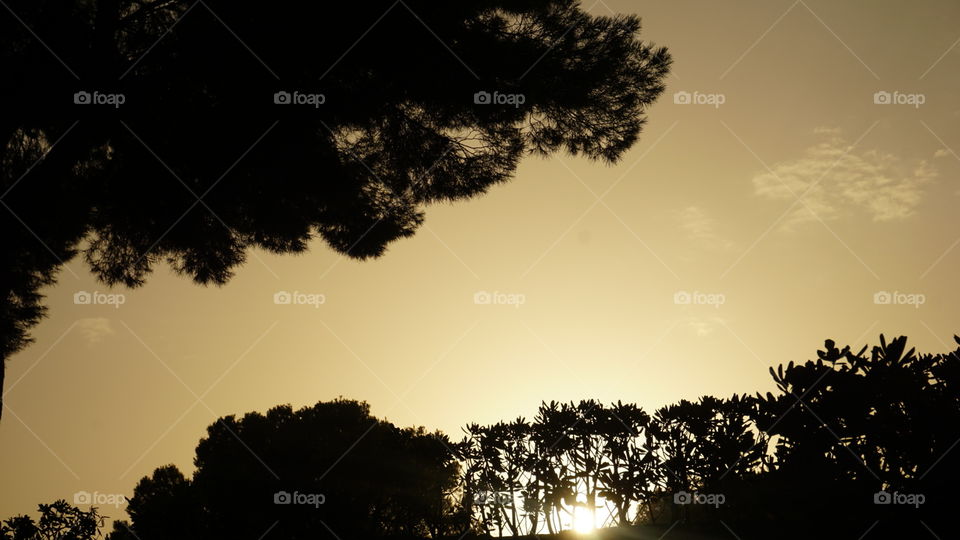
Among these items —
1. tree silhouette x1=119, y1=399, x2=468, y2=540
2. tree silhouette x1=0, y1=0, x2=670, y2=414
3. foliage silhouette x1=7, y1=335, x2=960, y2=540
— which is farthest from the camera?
tree silhouette x1=119, y1=399, x2=468, y2=540

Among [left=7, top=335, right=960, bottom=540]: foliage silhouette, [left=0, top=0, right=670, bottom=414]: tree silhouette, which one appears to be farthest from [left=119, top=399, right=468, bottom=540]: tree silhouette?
[left=0, top=0, right=670, bottom=414]: tree silhouette

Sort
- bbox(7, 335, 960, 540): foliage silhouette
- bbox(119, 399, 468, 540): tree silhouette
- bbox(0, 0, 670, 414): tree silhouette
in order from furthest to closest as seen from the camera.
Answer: bbox(119, 399, 468, 540): tree silhouette → bbox(0, 0, 670, 414): tree silhouette → bbox(7, 335, 960, 540): foliage silhouette

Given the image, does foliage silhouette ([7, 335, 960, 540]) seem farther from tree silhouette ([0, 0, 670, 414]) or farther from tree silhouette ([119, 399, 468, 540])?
tree silhouette ([0, 0, 670, 414])

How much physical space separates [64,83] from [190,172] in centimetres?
171

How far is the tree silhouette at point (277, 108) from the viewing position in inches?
269

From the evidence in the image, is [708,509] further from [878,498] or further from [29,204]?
[29,204]

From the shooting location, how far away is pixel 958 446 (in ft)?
13.6

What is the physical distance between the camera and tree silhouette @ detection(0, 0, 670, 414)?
6824 millimetres

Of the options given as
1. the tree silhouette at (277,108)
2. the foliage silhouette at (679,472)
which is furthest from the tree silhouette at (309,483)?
the tree silhouette at (277,108)

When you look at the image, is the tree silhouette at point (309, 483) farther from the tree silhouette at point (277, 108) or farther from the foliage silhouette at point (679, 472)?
the tree silhouette at point (277, 108)

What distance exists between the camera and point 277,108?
24.0 ft

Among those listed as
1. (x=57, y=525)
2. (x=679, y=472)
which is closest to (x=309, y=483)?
(x=57, y=525)

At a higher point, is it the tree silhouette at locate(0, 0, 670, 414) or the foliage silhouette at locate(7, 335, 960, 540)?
the tree silhouette at locate(0, 0, 670, 414)

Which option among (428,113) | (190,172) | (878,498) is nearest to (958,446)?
(878,498)
